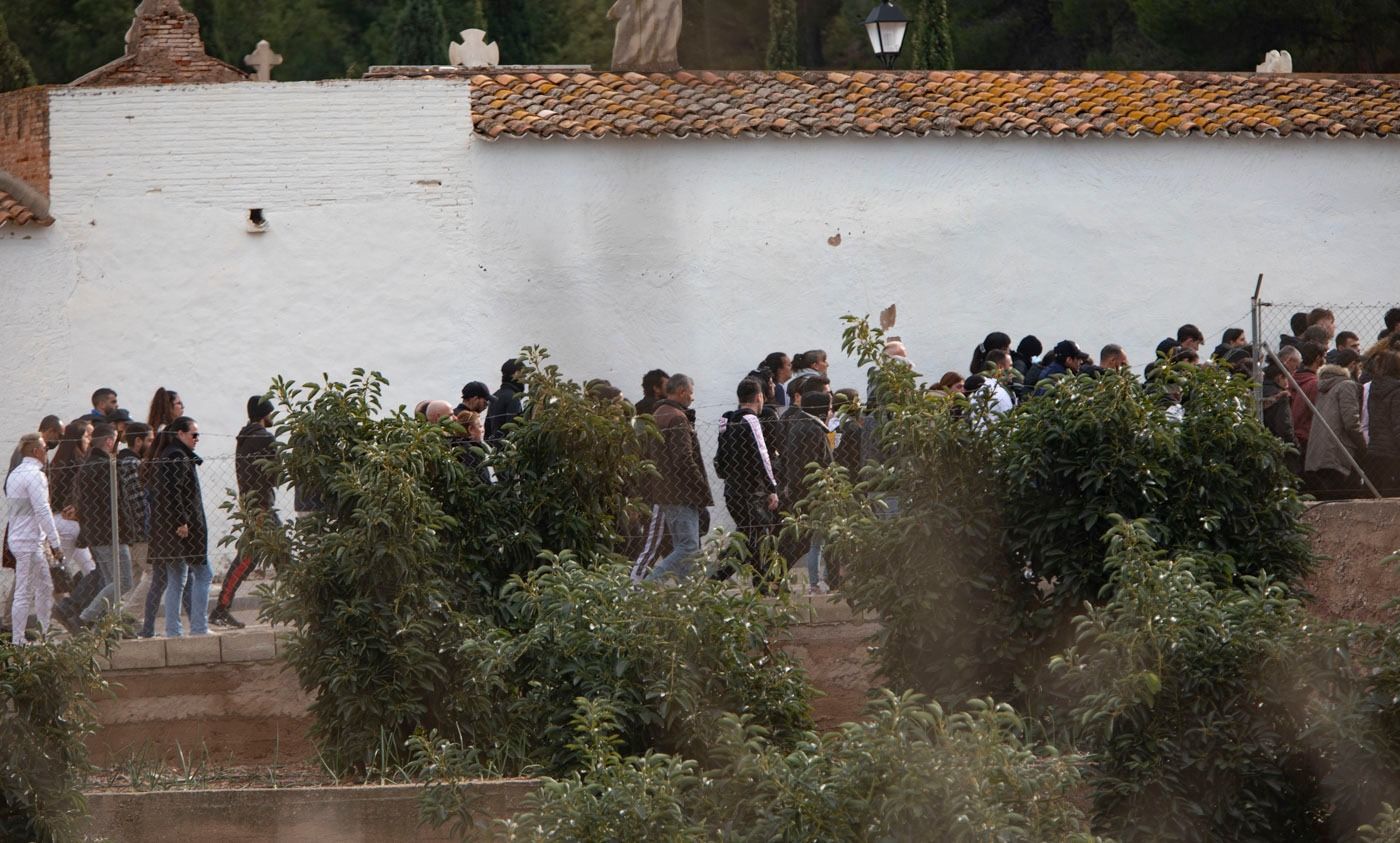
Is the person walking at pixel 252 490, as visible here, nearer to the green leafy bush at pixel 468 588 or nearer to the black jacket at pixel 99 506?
the green leafy bush at pixel 468 588

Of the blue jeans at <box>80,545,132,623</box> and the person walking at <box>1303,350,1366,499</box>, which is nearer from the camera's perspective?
the person walking at <box>1303,350,1366,499</box>

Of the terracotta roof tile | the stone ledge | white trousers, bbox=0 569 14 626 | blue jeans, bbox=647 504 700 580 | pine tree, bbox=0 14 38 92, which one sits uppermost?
pine tree, bbox=0 14 38 92

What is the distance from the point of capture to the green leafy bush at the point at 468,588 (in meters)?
8.09

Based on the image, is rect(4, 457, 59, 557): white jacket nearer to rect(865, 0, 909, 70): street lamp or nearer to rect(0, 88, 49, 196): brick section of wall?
rect(0, 88, 49, 196): brick section of wall

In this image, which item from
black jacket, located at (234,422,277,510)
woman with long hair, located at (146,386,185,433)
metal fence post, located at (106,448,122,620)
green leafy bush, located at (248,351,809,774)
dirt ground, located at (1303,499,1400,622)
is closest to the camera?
green leafy bush, located at (248,351,809,774)

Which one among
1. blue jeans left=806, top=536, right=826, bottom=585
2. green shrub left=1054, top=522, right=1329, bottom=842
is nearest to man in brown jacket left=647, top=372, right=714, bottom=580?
blue jeans left=806, top=536, right=826, bottom=585

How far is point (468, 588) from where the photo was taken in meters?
9.65

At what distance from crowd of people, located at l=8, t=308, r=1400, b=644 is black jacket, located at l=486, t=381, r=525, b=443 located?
14cm

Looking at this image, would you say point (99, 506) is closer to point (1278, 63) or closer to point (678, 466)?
point (678, 466)

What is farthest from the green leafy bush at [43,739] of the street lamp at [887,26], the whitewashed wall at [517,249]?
the street lamp at [887,26]

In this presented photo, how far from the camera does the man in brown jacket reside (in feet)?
37.4

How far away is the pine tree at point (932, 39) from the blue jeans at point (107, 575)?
48.2 feet

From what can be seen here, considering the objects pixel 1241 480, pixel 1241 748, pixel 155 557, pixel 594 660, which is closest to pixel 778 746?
pixel 594 660

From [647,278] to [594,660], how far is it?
8.53 m
